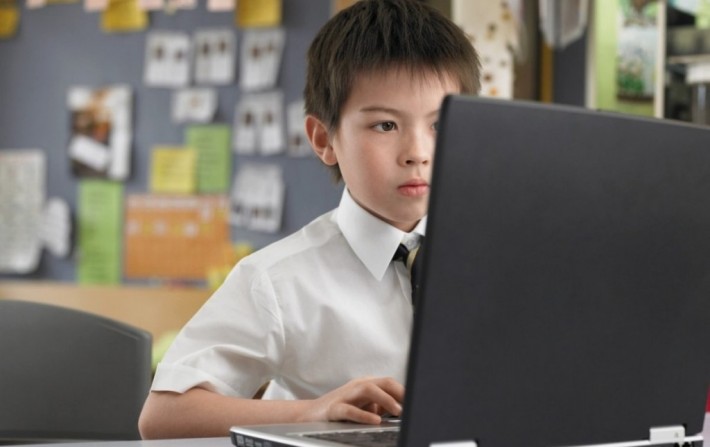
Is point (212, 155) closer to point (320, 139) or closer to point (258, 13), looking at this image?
point (258, 13)

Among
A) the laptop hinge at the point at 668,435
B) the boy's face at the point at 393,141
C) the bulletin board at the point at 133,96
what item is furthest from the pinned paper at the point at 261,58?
the laptop hinge at the point at 668,435

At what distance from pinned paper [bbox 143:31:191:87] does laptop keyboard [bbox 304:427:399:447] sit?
2710 mm

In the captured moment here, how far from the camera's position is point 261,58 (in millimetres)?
3383

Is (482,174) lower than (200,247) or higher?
higher

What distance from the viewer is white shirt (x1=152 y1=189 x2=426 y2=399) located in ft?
4.01

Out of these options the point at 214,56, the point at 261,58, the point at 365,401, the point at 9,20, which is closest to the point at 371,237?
the point at 365,401

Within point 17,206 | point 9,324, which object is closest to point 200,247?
point 17,206

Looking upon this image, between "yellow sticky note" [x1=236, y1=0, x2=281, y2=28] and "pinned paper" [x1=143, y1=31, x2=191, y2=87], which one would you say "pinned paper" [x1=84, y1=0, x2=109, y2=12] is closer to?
"pinned paper" [x1=143, y1=31, x2=191, y2=87]

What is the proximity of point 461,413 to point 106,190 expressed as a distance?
10.2 ft

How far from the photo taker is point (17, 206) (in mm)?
3881

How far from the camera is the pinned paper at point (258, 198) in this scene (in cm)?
334

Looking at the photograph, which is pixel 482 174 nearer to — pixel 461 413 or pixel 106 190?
pixel 461 413

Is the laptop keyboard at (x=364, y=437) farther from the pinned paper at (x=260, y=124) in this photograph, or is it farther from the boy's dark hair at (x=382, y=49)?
the pinned paper at (x=260, y=124)

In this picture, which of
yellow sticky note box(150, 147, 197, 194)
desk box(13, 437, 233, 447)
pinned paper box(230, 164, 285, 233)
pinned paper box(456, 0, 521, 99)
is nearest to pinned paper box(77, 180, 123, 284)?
yellow sticky note box(150, 147, 197, 194)
